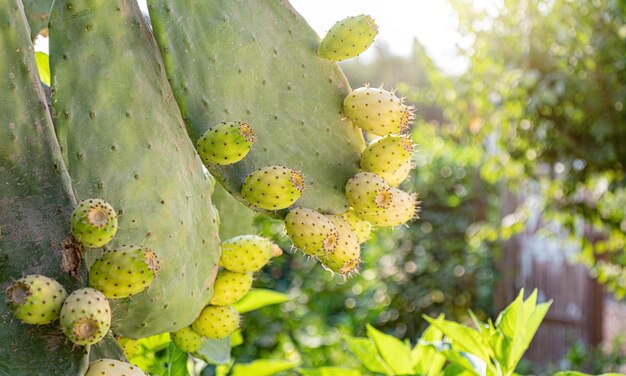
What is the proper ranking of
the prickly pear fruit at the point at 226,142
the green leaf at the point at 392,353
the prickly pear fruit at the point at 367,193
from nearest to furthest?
the prickly pear fruit at the point at 226,142
the prickly pear fruit at the point at 367,193
the green leaf at the point at 392,353

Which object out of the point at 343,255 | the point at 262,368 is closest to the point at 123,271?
the point at 343,255

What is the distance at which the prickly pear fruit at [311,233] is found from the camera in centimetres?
103

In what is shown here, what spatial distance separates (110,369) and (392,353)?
751mm

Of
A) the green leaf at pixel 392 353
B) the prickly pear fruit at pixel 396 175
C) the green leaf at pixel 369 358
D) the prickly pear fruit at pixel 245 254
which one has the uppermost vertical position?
the prickly pear fruit at pixel 396 175

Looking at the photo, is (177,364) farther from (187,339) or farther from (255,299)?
(255,299)

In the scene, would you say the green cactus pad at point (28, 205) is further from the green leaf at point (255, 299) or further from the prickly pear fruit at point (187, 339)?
the green leaf at point (255, 299)

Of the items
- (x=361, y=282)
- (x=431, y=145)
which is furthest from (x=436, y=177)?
(x=361, y=282)

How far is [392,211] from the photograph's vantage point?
3.64ft

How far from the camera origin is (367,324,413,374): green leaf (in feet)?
4.92

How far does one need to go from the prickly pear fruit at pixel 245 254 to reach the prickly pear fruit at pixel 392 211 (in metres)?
0.16

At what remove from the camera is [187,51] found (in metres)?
1.08

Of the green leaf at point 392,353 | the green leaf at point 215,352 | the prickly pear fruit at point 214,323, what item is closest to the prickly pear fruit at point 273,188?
the prickly pear fruit at point 214,323

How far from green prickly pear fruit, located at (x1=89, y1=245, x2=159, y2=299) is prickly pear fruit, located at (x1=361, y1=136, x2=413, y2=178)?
14.9 inches

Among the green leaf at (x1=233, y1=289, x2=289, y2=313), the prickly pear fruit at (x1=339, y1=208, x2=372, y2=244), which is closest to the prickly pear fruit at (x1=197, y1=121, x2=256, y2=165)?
the prickly pear fruit at (x1=339, y1=208, x2=372, y2=244)
